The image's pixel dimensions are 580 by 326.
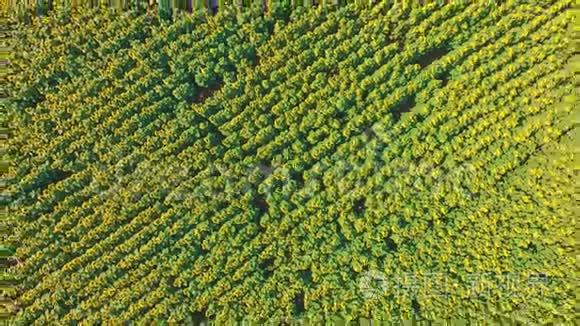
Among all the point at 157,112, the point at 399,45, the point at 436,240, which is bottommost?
the point at 436,240

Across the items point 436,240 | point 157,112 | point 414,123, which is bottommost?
point 436,240

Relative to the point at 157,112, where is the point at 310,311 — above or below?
below

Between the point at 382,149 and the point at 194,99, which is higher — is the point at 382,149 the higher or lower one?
the lower one

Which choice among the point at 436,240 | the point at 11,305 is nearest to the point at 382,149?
the point at 436,240

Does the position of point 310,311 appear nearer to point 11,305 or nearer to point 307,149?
point 307,149

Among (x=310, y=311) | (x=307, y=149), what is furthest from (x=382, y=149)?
(x=310, y=311)

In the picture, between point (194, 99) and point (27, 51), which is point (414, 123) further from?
point (27, 51)
